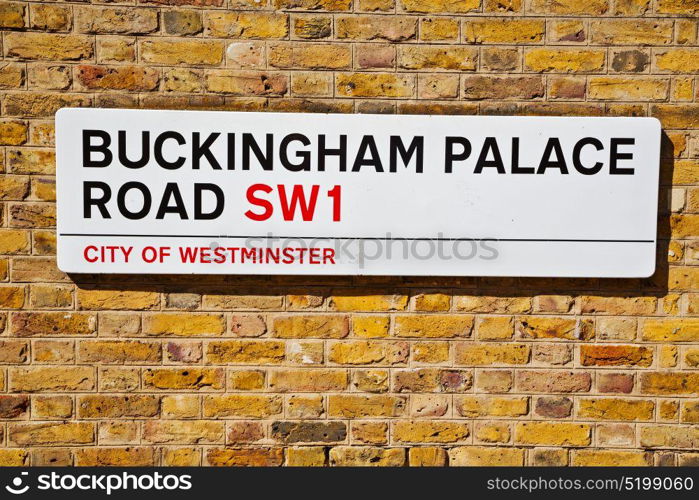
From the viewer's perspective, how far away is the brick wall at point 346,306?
207cm

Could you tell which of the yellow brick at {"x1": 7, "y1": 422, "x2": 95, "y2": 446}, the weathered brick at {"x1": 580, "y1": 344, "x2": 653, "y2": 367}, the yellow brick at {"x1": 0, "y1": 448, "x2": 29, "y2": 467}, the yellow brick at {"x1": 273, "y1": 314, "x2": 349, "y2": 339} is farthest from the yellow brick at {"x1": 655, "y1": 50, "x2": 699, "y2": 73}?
the yellow brick at {"x1": 0, "y1": 448, "x2": 29, "y2": 467}

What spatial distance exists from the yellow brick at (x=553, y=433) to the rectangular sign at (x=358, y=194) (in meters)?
0.59

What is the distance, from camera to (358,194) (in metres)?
2.07

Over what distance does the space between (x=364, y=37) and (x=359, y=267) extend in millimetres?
836

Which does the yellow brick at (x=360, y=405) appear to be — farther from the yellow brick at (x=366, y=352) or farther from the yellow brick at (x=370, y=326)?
the yellow brick at (x=370, y=326)

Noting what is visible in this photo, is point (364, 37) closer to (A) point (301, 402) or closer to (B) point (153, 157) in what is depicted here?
(B) point (153, 157)

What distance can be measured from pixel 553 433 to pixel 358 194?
1.18 meters

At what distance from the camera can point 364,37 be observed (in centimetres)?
208

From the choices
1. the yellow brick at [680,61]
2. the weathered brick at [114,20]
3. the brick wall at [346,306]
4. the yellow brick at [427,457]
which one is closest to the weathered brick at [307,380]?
the brick wall at [346,306]

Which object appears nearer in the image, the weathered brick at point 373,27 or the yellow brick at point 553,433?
the weathered brick at point 373,27

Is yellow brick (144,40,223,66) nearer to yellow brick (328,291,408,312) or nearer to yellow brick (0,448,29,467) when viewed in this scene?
yellow brick (328,291,408,312)

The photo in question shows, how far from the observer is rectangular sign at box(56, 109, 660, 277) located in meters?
2.04

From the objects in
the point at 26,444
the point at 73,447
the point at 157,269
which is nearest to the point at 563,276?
the point at 157,269
